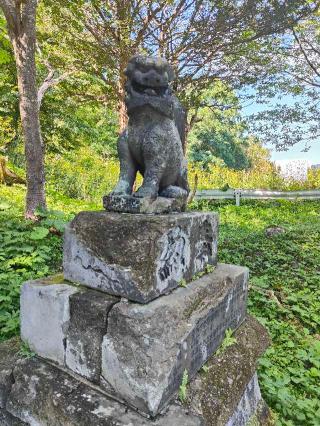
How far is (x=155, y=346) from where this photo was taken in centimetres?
135

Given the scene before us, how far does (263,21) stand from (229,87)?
2.80 metres

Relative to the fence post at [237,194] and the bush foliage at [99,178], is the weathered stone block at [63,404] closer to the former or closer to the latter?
the bush foliage at [99,178]

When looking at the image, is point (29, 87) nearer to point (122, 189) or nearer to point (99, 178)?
point (122, 189)

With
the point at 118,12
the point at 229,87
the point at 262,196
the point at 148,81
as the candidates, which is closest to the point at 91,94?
the point at 118,12

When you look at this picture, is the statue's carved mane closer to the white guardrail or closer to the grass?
the grass

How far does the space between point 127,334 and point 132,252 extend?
1.18ft

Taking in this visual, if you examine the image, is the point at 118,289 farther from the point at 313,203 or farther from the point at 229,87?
the point at 313,203

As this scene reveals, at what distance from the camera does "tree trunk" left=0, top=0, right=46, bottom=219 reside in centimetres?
511

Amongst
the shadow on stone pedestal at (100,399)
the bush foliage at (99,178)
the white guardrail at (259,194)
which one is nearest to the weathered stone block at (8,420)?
the shadow on stone pedestal at (100,399)

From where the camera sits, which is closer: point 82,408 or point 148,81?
point 82,408

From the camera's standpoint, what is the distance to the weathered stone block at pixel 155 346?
4.41 ft

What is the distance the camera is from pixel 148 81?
1671 millimetres

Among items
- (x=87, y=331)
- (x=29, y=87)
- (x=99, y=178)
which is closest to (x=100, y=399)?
(x=87, y=331)

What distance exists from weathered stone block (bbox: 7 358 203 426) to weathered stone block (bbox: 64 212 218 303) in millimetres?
467
